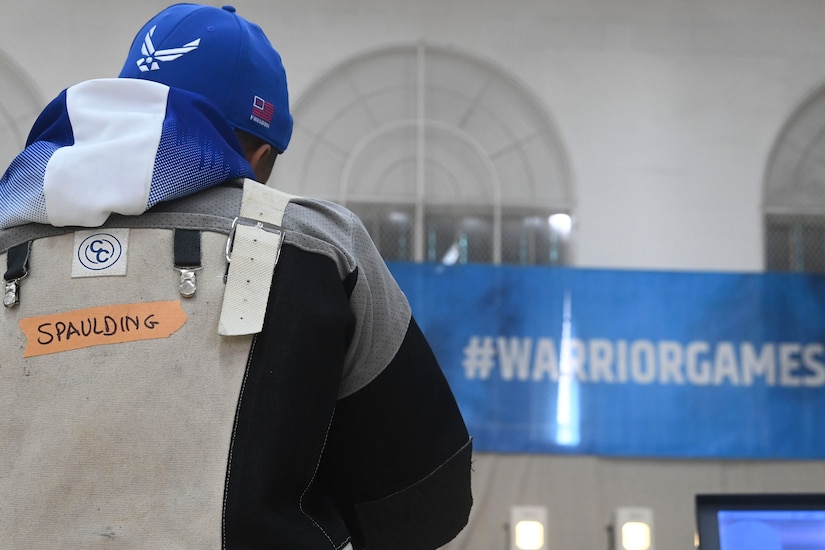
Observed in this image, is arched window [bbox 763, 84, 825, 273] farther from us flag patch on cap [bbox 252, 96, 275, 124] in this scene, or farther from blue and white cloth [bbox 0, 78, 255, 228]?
blue and white cloth [bbox 0, 78, 255, 228]

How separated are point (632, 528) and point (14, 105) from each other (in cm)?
321

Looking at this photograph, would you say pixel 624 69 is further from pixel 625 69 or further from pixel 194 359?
pixel 194 359

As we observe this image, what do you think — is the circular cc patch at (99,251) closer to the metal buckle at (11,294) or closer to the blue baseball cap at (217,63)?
the metal buckle at (11,294)

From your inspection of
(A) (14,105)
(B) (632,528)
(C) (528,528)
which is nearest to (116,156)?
(C) (528,528)

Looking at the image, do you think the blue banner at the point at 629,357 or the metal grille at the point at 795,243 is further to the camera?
the metal grille at the point at 795,243

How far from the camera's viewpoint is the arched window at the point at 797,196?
4.65m

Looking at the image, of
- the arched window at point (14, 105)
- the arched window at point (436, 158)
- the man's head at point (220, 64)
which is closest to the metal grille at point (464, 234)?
the arched window at point (436, 158)

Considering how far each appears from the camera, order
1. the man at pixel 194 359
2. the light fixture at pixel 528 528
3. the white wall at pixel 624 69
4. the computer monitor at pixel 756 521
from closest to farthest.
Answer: the man at pixel 194 359 < the computer monitor at pixel 756 521 < the light fixture at pixel 528 528 < the white wall at pixel 624 69

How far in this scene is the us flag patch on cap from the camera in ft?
2.53

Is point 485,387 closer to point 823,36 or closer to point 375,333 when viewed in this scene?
point 823,36

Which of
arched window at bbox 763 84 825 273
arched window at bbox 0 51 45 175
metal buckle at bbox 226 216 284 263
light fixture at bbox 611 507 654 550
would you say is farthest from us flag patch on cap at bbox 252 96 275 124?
arched window at bbox 763 84 825 273

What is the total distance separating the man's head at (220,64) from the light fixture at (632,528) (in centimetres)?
368

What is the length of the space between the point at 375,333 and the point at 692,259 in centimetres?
414

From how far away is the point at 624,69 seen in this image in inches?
187
